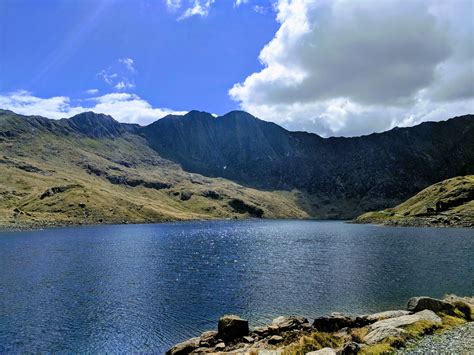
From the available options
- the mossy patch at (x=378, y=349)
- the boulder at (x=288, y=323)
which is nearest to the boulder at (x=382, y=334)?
the mossy patch at (x=378, y=349)

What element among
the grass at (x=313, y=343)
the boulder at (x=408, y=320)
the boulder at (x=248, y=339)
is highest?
the boulder at (x=408, y=320)

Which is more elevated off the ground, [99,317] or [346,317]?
[346,317]

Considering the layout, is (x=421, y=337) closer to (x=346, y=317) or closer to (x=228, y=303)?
(x=346, y=317)

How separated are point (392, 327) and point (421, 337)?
7.90ft

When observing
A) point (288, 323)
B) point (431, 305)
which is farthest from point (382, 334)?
point (288, 323)

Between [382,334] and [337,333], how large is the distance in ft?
28.7

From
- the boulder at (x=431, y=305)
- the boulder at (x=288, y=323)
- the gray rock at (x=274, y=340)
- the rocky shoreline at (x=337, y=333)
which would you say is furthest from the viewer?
the boulder at (x=288, y=323)

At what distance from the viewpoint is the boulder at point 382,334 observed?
1280 inches

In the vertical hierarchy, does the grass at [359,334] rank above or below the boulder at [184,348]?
above

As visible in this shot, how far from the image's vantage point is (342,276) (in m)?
82.0

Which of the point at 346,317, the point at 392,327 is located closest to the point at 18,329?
the point at 346,317

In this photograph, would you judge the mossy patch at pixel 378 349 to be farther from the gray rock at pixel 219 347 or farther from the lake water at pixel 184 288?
the lake water at pixel 184 288

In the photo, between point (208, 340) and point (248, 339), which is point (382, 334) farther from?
point (208, 340)

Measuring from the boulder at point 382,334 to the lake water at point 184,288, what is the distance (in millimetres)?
21911
